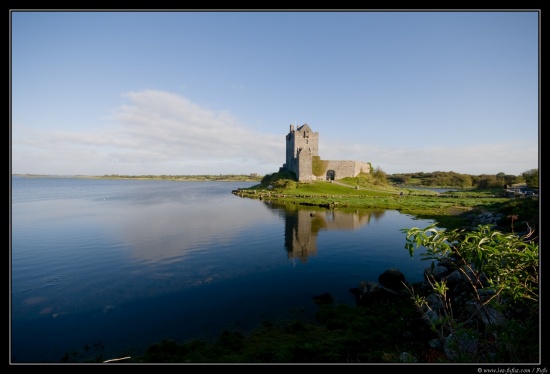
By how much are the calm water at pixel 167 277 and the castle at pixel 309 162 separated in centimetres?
5471

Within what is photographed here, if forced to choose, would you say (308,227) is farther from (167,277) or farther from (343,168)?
(343,168)

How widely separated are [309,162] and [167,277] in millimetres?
71816

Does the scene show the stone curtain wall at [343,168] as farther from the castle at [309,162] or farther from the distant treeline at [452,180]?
the distant treeline at [452,180]

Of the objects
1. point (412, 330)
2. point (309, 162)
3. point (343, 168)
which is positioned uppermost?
point (309, 162)

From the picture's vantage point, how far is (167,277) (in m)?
15.7

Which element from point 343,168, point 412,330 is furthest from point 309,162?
point 412,330

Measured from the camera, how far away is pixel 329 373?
4.27 m

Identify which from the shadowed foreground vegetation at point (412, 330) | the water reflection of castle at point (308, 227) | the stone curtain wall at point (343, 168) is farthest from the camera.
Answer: the stone curtain wall at point (343, 168)

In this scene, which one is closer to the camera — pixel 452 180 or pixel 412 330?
pixel 412 330

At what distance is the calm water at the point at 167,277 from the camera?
10281mm

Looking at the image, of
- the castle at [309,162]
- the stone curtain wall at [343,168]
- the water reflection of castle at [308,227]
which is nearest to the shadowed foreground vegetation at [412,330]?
the water reflection of castle at [308,227]

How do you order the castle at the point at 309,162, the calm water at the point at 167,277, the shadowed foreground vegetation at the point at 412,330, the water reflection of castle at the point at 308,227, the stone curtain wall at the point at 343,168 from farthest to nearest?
the stone curtain wall at the point at 343,168
the castle at the point at 309,162
the water reflection of castle at the point at 308,227
the calm water at the point at 167,277
the shadowed foreground vegetation at the point at 412,330

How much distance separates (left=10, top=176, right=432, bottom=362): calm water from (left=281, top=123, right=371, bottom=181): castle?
54715mm
